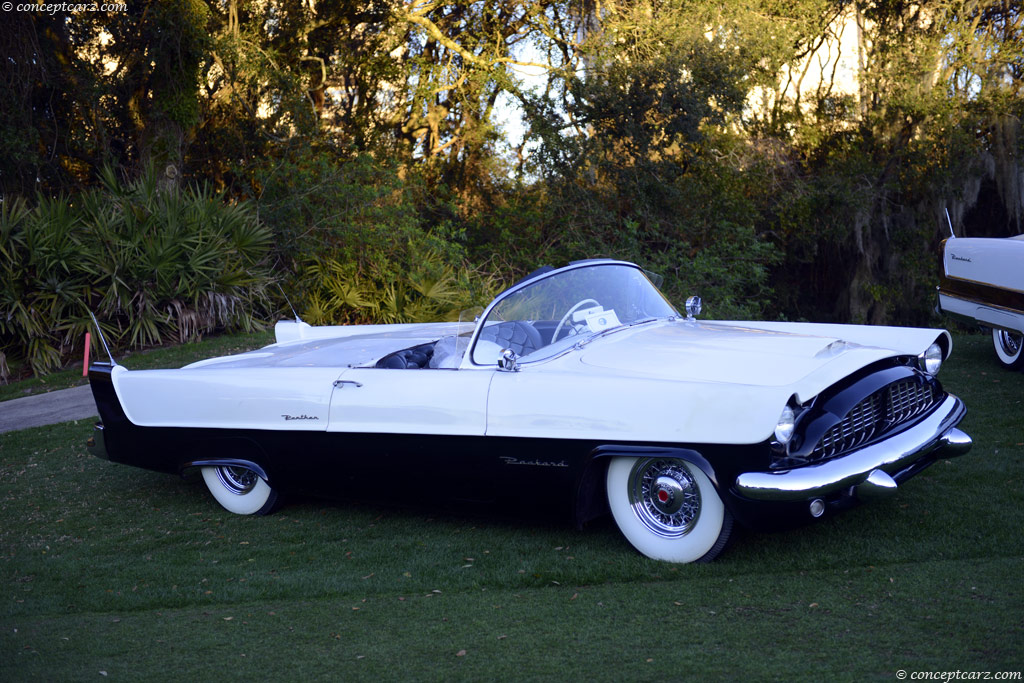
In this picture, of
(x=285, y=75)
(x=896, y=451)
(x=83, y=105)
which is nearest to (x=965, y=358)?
(x=896, y=451)

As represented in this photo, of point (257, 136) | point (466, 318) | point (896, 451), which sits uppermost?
point (257, 136)

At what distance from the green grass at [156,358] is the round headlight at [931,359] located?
7983 millimetres

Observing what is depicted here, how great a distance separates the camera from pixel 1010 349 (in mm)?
8477

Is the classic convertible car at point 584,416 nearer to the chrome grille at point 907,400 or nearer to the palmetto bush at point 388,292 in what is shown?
the chrome grille at point 907,400

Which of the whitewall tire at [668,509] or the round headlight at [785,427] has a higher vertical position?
the round headlight at [785,427]

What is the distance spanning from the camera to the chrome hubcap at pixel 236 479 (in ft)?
17.8

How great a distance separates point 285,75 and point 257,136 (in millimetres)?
1374

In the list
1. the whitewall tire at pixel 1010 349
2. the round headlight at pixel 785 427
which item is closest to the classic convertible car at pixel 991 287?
the whitewall tire at pixel 1010 349

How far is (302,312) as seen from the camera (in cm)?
1409

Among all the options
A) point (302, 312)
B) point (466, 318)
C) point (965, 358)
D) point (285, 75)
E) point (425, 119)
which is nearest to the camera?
point (466, 318)

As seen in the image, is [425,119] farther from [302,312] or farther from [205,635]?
[205,635]

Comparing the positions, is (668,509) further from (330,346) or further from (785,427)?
(330,346)

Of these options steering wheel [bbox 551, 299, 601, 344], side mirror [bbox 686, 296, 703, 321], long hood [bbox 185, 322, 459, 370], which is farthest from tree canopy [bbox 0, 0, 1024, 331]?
steering wheel [bbox 551, 299, 601, 344]

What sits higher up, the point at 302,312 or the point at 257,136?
the point at 257,136
